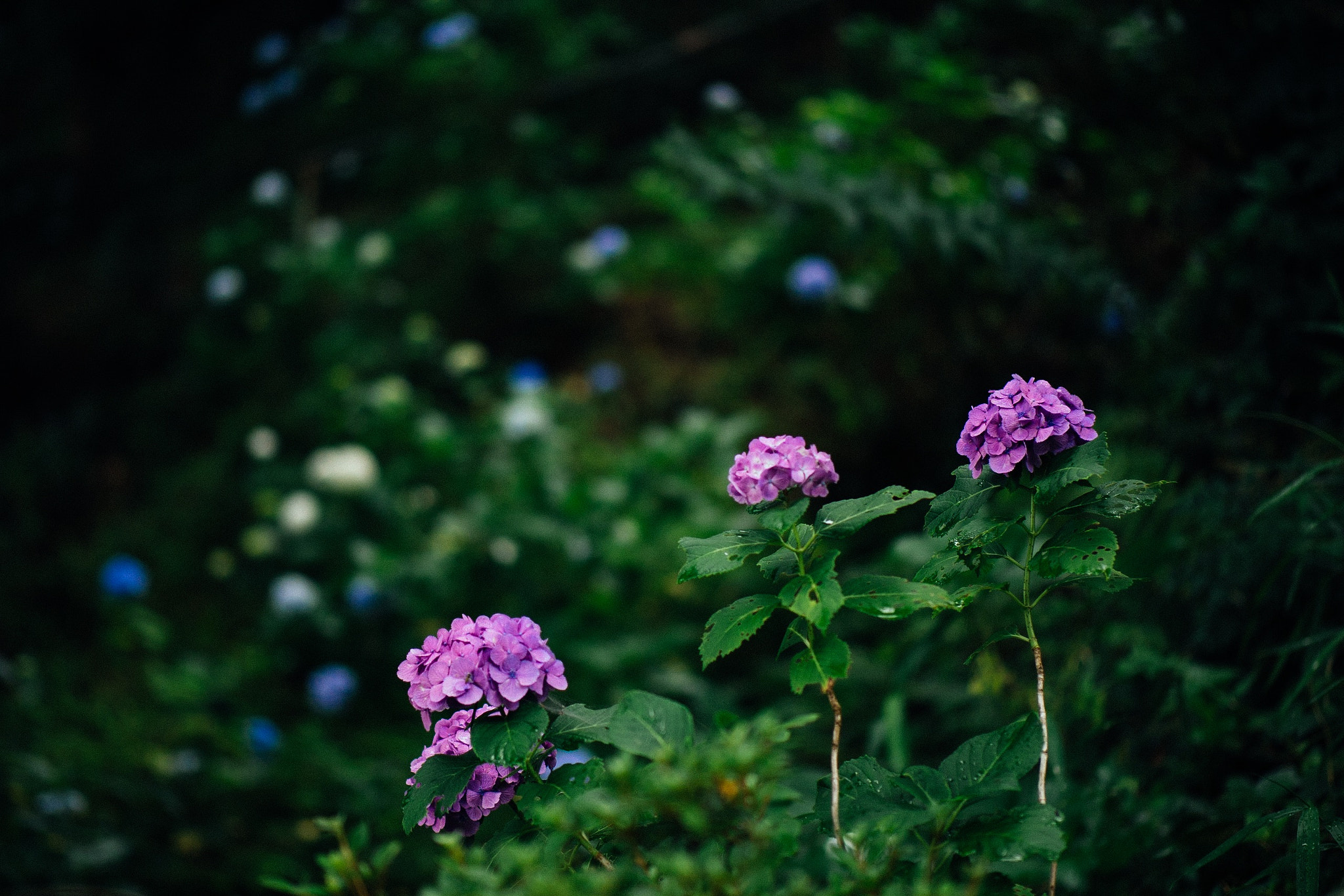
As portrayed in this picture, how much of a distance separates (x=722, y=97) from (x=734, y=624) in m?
2.42

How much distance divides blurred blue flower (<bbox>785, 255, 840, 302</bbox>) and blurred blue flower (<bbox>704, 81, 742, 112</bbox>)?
756 mm

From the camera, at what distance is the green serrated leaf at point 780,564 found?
28.6 inches

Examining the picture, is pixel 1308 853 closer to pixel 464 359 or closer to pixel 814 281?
pixel 814 281

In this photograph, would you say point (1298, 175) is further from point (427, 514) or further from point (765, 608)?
point (427, 514)

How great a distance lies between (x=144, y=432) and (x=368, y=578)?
4.49 feet

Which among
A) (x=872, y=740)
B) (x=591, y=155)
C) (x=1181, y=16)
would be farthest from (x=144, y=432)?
(x=1181, y=16)

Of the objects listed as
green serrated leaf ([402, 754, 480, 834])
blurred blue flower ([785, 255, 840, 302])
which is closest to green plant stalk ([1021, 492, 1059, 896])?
green serrated leaf ([402, 754, 480, 834])

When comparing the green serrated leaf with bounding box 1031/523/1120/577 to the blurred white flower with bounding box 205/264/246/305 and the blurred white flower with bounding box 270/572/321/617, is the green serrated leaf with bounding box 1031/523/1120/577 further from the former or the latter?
the blurred white flower with bounding box 205/264/246/305

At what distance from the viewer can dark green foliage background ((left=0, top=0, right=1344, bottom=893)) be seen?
4.11ft

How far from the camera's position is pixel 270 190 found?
10.3 ft

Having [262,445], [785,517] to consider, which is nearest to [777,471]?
[785,517]

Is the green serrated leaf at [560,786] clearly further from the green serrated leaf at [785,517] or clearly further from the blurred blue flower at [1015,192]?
the blurred blue flower at [1015,192]

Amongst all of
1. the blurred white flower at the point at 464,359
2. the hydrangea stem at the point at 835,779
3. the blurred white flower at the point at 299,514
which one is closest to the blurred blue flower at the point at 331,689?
the blurred white flower at the point at 299,514

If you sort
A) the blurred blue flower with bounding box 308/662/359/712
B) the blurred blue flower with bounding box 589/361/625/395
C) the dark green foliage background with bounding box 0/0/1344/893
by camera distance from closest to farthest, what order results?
the dark green foliage background with bounding box 0/0/1344/893, the blurred blue flower with bounding box 308/662/359/712, the blurred blue flower with bounding box 589/361/625/395
